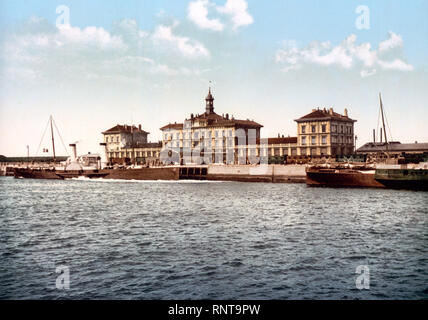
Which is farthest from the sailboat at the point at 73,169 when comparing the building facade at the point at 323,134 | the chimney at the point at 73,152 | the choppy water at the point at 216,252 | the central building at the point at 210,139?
the choppy water at the point at 216,252

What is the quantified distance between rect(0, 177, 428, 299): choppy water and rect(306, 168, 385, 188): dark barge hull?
28.6 m

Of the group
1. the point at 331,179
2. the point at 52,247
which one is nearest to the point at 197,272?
the point at 52,247

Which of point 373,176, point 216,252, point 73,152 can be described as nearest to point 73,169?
point 73,152

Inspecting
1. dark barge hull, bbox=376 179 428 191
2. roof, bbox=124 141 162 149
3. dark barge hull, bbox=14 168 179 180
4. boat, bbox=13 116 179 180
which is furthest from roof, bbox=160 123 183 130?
dark barge hull, bbox=376 179 428 191

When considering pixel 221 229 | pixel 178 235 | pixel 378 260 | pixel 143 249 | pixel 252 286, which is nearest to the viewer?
pixel 252 286

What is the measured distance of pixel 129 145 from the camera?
142m

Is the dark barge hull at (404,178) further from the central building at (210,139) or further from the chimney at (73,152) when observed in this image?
the chimney at (73,152)

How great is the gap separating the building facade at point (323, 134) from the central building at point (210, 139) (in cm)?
1214

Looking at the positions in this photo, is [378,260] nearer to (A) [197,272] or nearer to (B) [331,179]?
(A) [197,272]

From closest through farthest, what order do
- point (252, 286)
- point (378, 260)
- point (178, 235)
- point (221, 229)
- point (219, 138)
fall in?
point (252, 286) < point (378, 260) < point (178, 235) < point (221, 229) < point (219, 138)

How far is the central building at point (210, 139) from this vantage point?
119688 millimetres

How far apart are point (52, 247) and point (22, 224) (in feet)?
31.1

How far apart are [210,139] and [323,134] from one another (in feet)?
102
